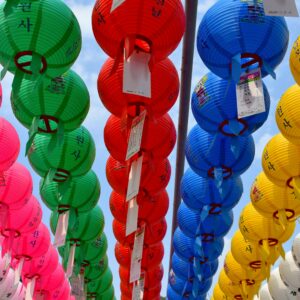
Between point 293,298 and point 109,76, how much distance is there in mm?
4369

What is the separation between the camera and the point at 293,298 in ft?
21.1

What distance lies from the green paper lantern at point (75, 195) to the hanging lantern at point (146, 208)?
0.34m

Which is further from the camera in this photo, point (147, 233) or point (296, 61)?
point (147, 233)

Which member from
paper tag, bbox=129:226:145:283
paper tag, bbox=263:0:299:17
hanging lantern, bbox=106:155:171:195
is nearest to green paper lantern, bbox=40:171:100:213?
hanging lantern, bbox=106:155:171:195

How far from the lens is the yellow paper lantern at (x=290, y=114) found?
3.39 m

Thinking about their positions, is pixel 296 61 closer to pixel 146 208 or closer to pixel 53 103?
pixel 53 103

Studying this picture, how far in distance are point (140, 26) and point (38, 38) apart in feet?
1.86

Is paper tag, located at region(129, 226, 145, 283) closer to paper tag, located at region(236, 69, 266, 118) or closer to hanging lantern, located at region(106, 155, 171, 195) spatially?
hanging lantern, located at region(106, 155, 171, 195)

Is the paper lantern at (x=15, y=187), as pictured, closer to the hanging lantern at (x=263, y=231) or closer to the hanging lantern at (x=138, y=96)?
the hanging lantern at (x=138, y=96)

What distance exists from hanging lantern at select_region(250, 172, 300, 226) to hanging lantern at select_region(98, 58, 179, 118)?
1505 mm

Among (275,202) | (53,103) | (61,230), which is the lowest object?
(61,230)

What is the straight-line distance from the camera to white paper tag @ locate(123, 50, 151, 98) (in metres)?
2.78

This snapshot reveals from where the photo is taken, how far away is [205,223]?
5.44 meters

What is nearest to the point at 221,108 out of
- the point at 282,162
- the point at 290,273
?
the point at 282,162
